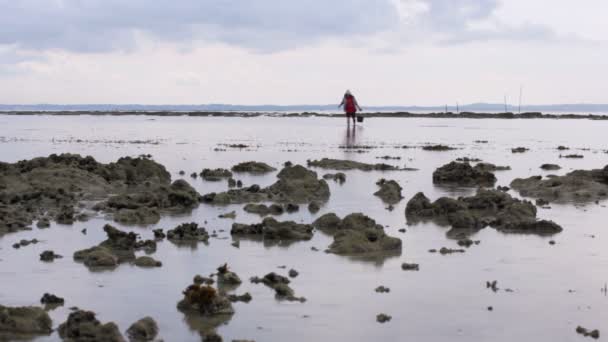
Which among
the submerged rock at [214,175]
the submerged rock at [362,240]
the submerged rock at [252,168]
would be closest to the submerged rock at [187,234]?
the submerged rock at [362,240]

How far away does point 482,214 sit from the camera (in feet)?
53.3

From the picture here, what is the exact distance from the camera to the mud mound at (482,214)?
1436 cm

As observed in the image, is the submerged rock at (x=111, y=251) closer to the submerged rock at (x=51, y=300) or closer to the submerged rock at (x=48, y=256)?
the submerged rock at (x=48, y=256)

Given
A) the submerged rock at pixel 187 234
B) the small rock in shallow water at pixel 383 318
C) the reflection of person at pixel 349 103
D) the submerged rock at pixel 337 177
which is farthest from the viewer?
the reflection of person at pixel 349 103

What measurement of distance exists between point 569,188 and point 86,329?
1413cm

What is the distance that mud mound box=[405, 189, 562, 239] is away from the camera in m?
14.4

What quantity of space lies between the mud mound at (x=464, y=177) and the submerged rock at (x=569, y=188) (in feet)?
4.46

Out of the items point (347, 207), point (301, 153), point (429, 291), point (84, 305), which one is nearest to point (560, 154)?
point (301, 153)

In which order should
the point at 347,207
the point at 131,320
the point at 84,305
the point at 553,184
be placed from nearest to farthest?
the point at 131,320 < the point at 84,305 < the point at 347,207 < the point at 553,184

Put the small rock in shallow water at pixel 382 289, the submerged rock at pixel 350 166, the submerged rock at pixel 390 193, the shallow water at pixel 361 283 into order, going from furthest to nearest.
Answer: the submerged rock at pixel 350 166
the submerged rock at pixel 390 193
the small rock in shallow water at pixel 382 289
the shallow water at pixel 361 283

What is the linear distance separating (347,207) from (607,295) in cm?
798

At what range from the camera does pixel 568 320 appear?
346 inches

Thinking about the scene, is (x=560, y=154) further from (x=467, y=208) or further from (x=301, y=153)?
(x=467, y=208)

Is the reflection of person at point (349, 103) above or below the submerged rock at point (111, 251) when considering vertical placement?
above
